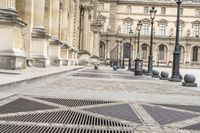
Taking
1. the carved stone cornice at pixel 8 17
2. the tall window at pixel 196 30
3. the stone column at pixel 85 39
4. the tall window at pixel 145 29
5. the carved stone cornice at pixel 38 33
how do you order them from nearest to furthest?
the carved stone cornice at pixel 8 17 → the carved stone cornice at pixel 38 33 → the stone column at pixel 85 39 → the tall window at pixel 145 29 → the tall window at pixel 196 30

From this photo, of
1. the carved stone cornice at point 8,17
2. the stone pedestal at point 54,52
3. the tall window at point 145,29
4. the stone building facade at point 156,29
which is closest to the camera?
the carved stone cornice at point 8,17

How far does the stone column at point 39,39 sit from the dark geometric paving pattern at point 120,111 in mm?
14709

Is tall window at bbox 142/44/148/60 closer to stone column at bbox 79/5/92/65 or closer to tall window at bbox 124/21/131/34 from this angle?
tall window at bbox 124/21/131/34

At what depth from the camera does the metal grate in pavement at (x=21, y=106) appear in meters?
7.50

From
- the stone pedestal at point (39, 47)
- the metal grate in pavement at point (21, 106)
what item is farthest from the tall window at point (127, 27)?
the metal grate in pavement at point (21, 106)

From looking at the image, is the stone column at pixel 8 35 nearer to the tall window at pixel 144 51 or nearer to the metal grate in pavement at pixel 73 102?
the metal grate in pavement at pixel 73 102

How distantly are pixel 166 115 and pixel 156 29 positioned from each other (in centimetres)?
11700

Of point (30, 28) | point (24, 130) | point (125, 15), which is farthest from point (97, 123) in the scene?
point (125, 15)

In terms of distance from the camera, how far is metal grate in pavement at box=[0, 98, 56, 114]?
7.50 m

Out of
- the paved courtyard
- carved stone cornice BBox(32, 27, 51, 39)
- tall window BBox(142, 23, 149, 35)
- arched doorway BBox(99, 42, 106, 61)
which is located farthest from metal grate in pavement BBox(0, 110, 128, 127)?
tall window BBox(142, 23, 149, 35)

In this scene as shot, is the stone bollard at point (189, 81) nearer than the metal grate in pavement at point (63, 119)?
No

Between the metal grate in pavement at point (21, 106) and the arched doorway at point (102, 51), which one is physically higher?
the arched doorway at point (102, 51)

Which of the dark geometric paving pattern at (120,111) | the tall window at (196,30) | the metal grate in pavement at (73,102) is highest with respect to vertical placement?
the tall window at (196,30)

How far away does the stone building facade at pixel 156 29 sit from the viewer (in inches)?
4606
